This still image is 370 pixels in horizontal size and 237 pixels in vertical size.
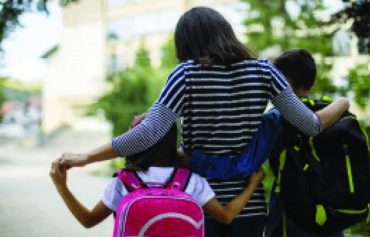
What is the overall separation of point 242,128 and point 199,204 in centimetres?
34

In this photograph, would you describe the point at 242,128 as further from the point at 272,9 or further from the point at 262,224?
the point at 272,9

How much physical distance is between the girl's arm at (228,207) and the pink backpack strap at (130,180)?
0.85ft

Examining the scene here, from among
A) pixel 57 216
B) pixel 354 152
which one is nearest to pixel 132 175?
pixel 354 152

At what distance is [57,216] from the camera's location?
5426 mm

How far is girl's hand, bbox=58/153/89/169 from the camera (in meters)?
1.98

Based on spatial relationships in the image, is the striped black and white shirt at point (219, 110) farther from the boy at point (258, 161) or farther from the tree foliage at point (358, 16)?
the tree foliage at point (358, 16)

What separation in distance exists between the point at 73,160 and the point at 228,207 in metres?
0.60

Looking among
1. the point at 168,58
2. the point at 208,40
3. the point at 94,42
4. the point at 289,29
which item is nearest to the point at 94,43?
the point at 94,42

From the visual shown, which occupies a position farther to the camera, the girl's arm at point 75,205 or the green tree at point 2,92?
the green tree at point 2,92

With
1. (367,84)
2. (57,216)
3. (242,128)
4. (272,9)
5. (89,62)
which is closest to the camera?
(242,128)

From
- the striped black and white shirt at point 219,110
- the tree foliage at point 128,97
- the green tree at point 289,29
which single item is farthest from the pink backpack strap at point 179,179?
the tree foliage at point 128,97

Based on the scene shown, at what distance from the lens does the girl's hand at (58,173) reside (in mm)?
1995

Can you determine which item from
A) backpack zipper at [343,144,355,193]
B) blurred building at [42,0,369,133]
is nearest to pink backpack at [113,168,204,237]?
backpack zipper at [343,144,355,193]

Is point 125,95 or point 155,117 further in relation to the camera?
point 125,95
